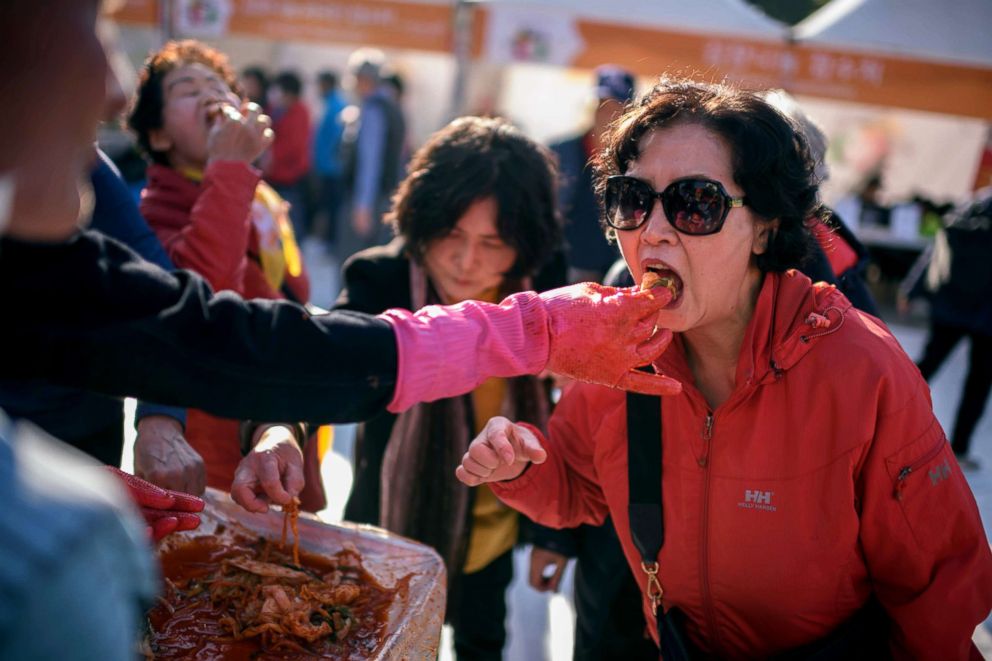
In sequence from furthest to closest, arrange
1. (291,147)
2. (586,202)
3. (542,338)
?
(291,147), (586,202), (542,338)

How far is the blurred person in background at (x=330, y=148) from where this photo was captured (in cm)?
1053

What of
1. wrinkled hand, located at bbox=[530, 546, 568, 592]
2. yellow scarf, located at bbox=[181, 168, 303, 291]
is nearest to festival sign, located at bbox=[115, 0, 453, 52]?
yellow scarf, located at bbox=[181, 168, 303, 291]

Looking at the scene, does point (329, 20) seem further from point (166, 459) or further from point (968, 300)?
point (166, 459)

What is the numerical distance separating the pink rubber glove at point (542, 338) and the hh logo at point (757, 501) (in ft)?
0.91

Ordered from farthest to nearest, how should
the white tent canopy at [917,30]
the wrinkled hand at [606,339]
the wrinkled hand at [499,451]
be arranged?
the white tent canopy at [917,30], the wrinkled hand at [499,451], the wrinkled hand at [606,339]

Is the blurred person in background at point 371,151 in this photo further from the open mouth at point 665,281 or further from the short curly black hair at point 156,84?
the open mouth at point 665,281

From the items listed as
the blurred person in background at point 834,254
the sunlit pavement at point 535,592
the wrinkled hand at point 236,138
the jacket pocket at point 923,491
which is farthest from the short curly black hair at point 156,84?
the jacket pocket at point 923,491

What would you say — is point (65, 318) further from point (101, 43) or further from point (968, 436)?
point (968, 436)

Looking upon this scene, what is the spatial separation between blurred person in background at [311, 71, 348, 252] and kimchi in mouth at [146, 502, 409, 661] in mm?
8544

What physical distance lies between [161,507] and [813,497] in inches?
50.8

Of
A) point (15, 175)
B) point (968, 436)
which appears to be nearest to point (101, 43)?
point (15, 175)

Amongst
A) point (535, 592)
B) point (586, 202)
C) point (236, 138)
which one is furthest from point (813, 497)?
point (586, 202)

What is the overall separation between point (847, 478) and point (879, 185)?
10.9m

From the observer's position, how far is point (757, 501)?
1.71m
